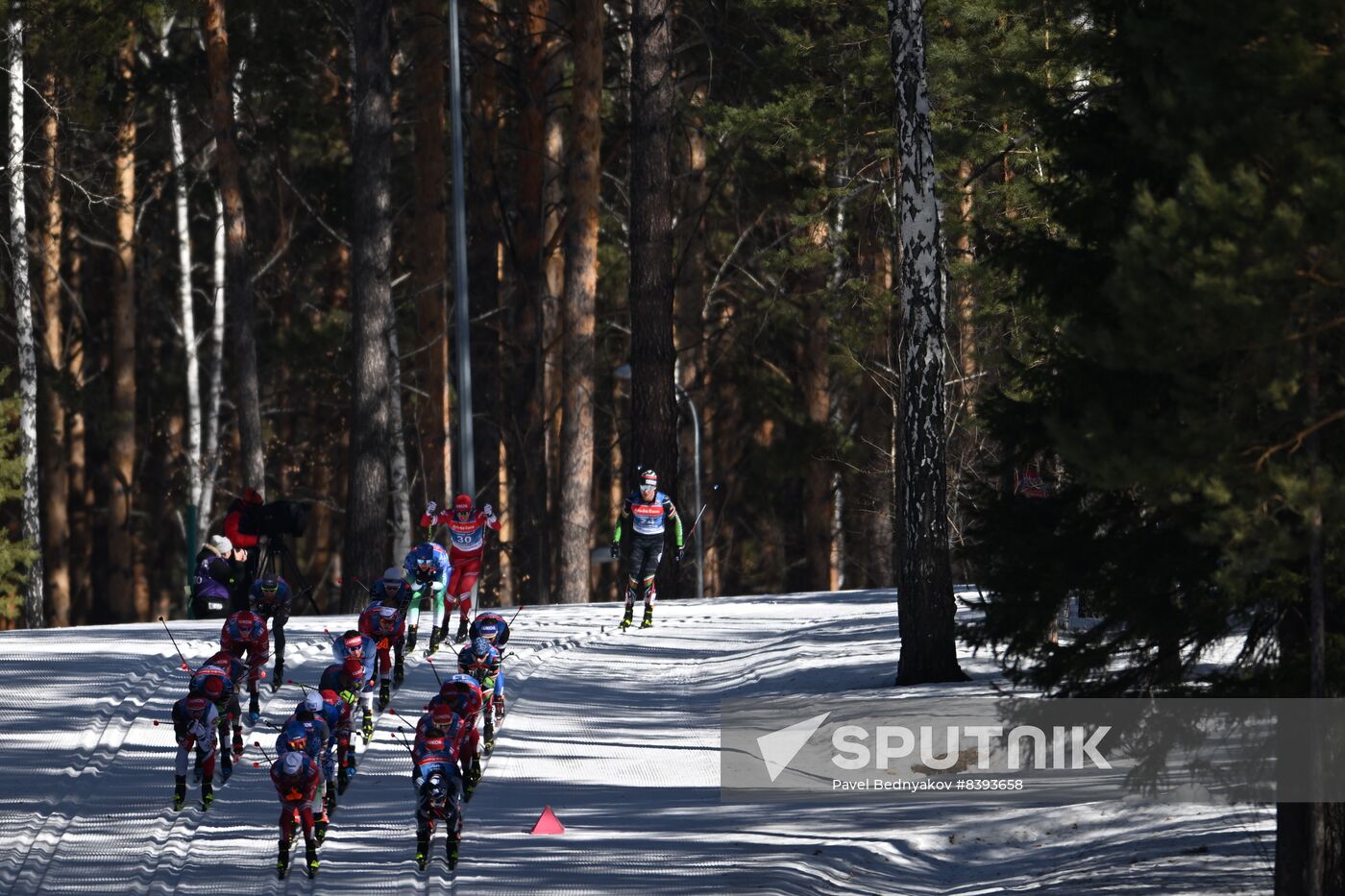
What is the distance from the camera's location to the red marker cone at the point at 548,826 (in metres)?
12.2

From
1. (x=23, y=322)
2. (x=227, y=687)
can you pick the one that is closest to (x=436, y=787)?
(x=227, y=687)

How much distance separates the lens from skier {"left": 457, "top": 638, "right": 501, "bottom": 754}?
13922 millimetres

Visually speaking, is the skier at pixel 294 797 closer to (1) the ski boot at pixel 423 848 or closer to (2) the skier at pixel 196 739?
(1) the ski boot at pixel 423 848

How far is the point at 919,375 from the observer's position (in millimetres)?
16766

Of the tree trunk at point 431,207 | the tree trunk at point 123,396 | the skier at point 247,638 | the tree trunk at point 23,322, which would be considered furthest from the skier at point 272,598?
the tree trunk at point 123,396

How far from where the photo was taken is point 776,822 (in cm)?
1249

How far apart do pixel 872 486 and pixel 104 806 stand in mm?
24812

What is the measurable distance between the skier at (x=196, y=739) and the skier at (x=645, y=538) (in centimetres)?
972

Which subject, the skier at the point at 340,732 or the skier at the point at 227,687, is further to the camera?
the skier at the point at 227,687

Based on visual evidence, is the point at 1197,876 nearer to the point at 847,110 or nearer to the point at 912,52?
the point at 912,52

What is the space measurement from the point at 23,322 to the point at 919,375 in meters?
22.7

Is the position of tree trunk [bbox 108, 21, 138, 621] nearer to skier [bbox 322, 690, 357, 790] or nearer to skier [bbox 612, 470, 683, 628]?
skier [bbox 612, 470, 683, 628]

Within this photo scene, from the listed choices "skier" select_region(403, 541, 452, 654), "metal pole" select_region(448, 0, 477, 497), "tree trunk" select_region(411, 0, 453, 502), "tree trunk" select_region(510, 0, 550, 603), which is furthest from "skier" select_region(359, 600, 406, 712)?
"tree trunk" select_region(510, 0, 550, 603)

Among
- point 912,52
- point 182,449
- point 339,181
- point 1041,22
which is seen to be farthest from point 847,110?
point 182,449
